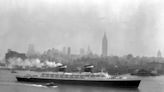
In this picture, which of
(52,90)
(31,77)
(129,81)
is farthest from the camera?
(31,77)

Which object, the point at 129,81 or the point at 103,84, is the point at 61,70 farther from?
the point at 129,81

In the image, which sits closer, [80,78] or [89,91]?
[89,91]

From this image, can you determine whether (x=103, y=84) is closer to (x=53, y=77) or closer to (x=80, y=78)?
(x=80, y=78)

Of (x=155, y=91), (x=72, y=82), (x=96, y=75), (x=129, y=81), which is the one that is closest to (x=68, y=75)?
(x=72, y=82)

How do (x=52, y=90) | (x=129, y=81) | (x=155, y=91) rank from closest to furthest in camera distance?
(x=52, y=90)
(x=155, y=91)
(x=129, y=81)

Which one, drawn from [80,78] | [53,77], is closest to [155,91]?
[80,78]

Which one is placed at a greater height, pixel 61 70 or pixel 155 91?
pixel 61 70
